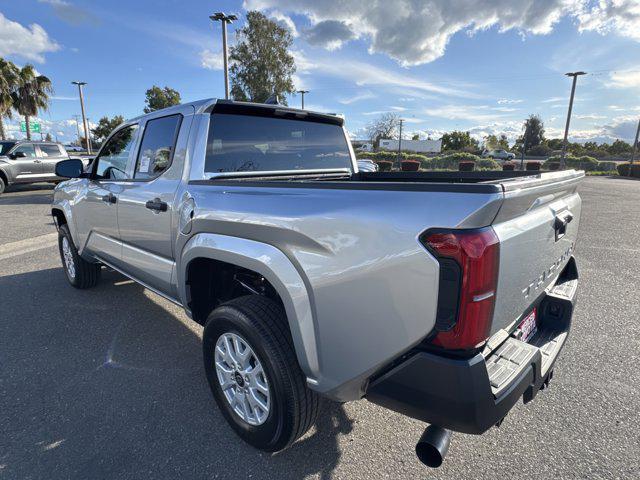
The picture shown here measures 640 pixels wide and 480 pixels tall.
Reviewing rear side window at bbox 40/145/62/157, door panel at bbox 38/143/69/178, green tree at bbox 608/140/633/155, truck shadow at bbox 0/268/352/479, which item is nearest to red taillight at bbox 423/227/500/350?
truck shadow at bbox 0/268/352/479

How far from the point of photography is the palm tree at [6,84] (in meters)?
27.1

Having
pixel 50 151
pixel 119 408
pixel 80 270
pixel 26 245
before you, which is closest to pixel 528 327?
pixel 119 408

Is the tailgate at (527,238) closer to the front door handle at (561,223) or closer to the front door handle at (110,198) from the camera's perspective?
the front door handle at (561,223)

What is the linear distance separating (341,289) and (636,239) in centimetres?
839

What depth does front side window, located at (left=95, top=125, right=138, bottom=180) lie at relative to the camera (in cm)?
340

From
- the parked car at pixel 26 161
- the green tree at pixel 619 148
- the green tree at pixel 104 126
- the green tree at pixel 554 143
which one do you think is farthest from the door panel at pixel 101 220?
the green tree at pixel 554 143

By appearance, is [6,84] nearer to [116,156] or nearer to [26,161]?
[26,161]

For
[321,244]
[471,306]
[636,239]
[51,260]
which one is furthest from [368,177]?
[636,239]

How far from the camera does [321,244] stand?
166cm

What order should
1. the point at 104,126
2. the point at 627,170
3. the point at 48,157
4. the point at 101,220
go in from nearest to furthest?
the point at 101,220 < the point at 48,157 < the point at 627,170 < the point at 104,126

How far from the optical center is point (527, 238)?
1573 millimetres

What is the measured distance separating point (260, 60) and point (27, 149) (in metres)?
23.7

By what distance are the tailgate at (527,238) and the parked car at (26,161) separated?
1540 centimetres

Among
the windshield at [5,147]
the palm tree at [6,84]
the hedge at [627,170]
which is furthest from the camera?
the hedge at [627,170]
